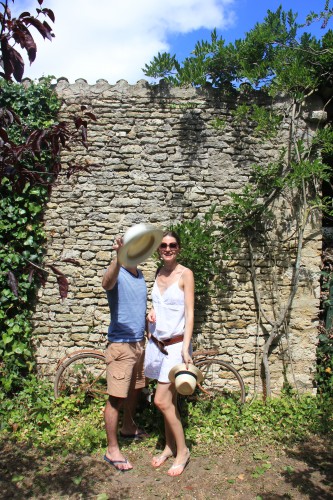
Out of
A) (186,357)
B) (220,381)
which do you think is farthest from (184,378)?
(220,381)

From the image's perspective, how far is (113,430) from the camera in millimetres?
3936

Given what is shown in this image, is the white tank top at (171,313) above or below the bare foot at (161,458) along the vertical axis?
above

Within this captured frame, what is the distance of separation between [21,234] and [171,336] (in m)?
2.23

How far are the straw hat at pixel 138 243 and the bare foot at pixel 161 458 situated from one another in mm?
1732

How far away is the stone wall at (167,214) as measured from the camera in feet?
17.1

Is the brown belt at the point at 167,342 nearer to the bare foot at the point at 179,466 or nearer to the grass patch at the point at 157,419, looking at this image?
the bare foot at the point at 179,466

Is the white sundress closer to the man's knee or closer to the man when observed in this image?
the man

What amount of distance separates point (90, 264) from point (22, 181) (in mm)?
2641

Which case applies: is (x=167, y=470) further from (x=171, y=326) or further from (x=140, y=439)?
(x=171, y=326)

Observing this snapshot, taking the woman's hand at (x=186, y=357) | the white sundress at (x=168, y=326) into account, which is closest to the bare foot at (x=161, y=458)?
the white sundress at (x=168, y=326)

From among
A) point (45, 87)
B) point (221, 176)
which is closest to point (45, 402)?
point (221, 176)

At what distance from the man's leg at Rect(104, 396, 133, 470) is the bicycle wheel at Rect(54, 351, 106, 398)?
3.17 feet

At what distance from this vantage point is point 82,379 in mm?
5203

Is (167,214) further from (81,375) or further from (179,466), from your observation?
(179,466)
